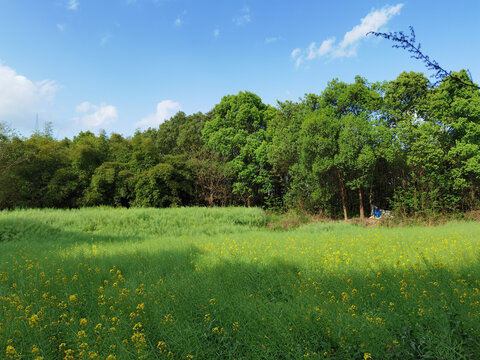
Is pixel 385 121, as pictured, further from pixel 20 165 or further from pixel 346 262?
pixel 20 165

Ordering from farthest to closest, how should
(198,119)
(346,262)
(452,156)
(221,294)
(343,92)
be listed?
(198,119) → (343,92) → (452,156) → (346,262) → (221,294)

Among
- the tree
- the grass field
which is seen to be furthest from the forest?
the grass field

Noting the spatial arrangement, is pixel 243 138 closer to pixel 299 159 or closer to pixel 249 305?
pixel 299 159

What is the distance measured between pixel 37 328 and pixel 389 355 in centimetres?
395

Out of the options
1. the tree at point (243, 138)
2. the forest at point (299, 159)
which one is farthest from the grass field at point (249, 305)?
the tree at point (243, 138)

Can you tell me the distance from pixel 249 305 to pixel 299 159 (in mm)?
16611

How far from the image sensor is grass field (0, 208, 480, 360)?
285cm

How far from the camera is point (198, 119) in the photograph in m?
29.3

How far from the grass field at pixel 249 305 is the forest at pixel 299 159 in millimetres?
10863

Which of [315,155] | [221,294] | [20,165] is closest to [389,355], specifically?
[221,294]

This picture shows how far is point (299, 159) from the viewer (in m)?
19.4

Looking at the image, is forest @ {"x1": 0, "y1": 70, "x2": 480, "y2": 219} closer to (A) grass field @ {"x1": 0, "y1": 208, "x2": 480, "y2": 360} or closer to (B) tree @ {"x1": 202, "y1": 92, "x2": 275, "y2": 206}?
(B) tree @ {"x1": 202, "y1": 92, "x2": 275, "y2": 206}

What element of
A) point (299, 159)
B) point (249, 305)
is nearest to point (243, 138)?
point (299, 159)

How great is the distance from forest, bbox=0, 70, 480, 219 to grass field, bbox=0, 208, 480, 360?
428 inches
